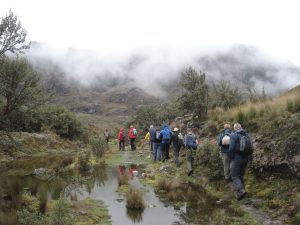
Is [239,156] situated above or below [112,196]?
above

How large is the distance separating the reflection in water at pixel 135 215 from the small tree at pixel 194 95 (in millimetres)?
18248

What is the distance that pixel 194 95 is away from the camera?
113ft

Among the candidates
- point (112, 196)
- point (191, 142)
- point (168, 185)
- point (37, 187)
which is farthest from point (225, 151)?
point (37, 187)

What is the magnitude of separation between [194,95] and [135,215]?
20.5 m

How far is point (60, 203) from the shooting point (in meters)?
12.0

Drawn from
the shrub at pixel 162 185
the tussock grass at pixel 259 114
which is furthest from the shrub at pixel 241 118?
the shrub at pixel 162 185

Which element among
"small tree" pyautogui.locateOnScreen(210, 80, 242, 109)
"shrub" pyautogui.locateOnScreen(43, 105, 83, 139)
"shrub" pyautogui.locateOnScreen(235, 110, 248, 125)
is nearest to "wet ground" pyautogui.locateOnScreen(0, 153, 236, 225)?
"shrub" pyautogui.locateOnScreen(235, 110, 248, 125)

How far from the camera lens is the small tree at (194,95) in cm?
3378

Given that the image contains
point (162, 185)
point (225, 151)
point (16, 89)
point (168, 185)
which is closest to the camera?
point (225, 151)

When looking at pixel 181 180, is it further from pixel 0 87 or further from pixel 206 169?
pixel 0 87

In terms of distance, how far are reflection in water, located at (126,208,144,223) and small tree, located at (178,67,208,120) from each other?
18.2 meters

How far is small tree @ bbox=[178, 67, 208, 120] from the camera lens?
111ft

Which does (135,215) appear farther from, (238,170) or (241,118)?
(241,118)

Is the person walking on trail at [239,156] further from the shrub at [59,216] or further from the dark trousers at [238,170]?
the shrub at [59,216]
